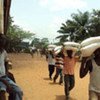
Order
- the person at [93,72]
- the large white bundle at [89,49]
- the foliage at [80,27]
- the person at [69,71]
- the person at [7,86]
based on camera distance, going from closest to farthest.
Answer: the person at [7,86] < the person at [93,72] < the large white bundle at [89,49] < the person at [69,71] < the foliage at [80,27]

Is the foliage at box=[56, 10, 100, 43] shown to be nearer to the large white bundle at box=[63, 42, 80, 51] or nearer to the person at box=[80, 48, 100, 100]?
the large white bundle at box=[63, 42, 80, 51]

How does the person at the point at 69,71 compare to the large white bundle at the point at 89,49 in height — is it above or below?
below

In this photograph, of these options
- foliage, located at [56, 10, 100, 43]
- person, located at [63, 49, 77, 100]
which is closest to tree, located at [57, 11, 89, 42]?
foliage, located at [56, 10, 100, 43]

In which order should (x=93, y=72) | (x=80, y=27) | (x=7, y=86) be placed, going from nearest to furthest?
(x=7, y=86), (x=93, y=72), (x=80, y=27)

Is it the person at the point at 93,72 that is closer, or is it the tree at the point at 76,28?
the person at the point at 93,72

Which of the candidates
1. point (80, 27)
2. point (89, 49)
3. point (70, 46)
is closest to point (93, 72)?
point (89, 49)

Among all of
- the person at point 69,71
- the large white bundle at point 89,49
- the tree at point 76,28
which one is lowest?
the person at point 69,71

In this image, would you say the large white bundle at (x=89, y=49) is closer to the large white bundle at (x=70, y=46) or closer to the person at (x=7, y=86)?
the person at (x=7, y=86)

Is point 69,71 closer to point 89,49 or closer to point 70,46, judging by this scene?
point 70,46

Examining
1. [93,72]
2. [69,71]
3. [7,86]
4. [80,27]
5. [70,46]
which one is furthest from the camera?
[80,27]

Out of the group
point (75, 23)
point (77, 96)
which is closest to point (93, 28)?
point (75, 23)

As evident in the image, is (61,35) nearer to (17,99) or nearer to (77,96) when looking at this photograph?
(77,96)

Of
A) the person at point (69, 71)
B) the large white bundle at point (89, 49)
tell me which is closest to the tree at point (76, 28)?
the person at point (69, 71)

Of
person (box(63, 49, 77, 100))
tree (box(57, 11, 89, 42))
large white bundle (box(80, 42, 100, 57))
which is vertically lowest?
person (box(63, 49, 77, 100))
